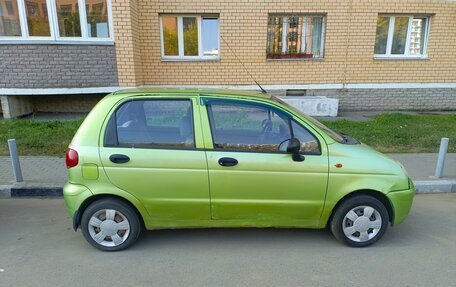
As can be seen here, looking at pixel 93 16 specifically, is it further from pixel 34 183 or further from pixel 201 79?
pixel 34 183

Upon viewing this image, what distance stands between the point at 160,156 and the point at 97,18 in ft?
22.9

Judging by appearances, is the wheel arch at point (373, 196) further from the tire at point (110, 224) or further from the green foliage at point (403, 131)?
the green foliage at point (403, 131)

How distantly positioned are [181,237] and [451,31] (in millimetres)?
11029

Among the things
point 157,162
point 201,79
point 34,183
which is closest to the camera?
point 157,162

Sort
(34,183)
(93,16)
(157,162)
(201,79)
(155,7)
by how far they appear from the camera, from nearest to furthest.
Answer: (157,162)
(34,183)
(93,16)
(155,7)
(201,79)

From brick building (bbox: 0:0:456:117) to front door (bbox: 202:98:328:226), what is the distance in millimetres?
6405

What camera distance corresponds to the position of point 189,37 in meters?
9.67

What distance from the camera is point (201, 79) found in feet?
32.0

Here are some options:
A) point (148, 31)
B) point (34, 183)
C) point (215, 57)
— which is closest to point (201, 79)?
point (215, 57)

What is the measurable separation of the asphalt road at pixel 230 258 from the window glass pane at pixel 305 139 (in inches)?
39.1

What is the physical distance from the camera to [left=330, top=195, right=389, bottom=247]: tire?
311 cm

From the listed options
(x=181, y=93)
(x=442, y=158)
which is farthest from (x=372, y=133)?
(x=181, y=93)

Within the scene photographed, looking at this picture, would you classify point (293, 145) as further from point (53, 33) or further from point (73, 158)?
point (53, 33)

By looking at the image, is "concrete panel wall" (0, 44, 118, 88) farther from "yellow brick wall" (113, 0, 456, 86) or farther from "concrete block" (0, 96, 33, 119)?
"yellow brick wall" (113, 0, 456, 86)
